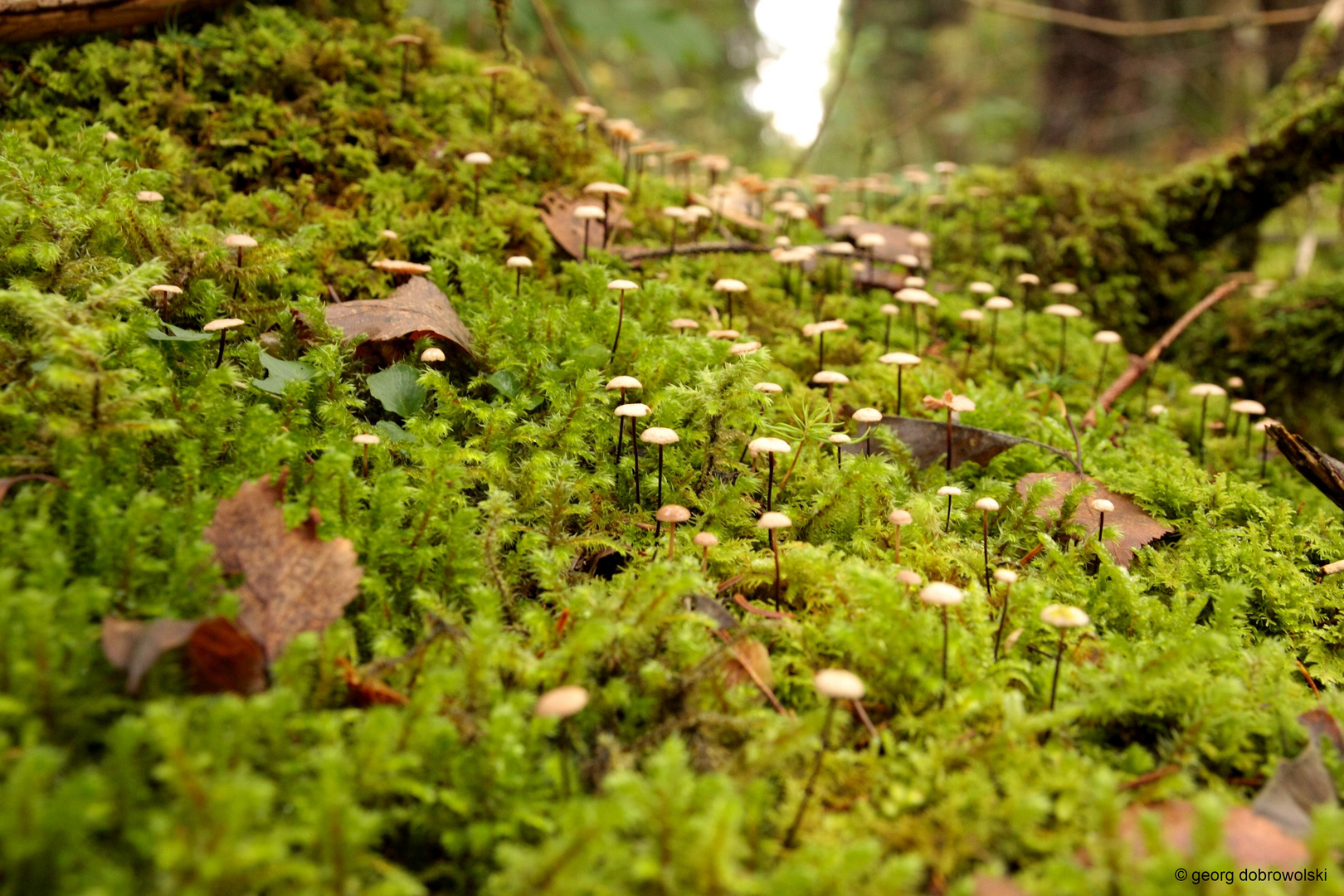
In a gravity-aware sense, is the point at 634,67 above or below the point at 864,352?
above

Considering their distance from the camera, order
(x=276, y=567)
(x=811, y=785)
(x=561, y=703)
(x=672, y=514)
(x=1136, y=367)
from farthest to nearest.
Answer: (x=1136, y=367) → (x=672, y=514) → (x=276, y=567) → (x=811, y=785) → (x=561, y=703)

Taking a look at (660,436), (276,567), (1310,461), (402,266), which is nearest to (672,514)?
(660,436)

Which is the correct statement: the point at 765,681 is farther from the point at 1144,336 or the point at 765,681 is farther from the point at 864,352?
the point at 1144,336

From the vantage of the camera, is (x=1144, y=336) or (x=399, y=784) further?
(x=1144, y=336)

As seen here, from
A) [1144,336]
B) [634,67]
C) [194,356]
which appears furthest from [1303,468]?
[634,67]

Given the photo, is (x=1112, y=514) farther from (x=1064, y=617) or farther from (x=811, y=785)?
(x=811, y=785)

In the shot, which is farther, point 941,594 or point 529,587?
point 529,587
